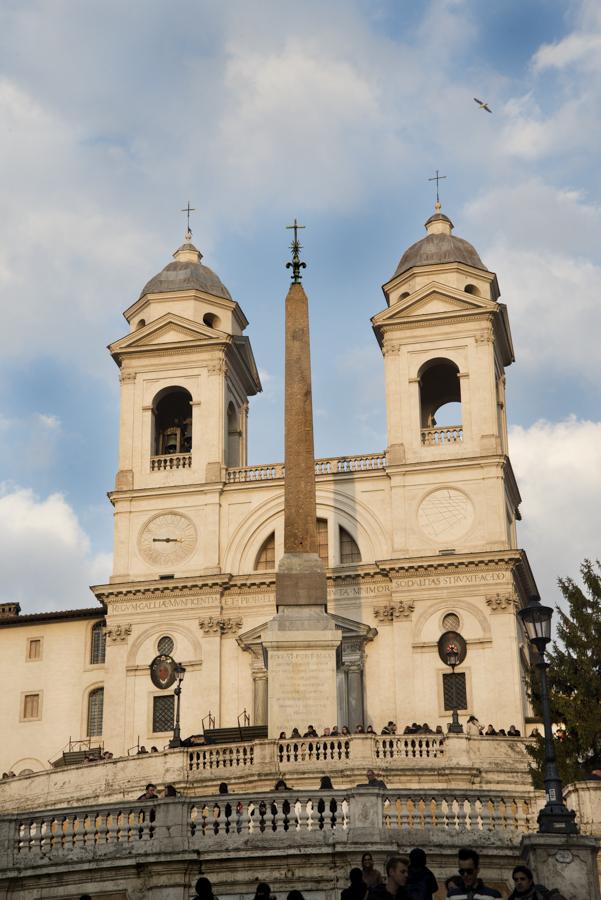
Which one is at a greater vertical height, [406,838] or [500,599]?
[500,599]

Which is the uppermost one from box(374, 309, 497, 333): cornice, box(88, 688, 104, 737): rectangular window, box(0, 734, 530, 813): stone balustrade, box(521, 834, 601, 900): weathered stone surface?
box(374, 309, 497, 333): cornice

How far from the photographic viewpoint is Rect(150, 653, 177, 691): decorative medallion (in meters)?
58.2

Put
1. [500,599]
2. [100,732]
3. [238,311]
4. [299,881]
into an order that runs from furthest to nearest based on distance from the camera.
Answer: [238,311] → [100,732] → [500,599] → [299,881]

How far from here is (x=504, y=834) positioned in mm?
24016

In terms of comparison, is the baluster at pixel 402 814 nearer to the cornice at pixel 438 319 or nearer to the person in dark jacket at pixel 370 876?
the person in dark jacket at pixel 370 876

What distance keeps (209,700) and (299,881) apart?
1350 inches

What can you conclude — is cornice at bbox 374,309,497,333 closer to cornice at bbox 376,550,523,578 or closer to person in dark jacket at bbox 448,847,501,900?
cornice at bbox 376,550,523,578

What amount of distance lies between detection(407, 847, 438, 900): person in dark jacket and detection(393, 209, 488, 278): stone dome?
4701 centimetres

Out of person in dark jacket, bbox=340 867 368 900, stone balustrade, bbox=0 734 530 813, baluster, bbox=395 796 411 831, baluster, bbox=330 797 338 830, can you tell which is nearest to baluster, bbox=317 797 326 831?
baluster, bbox=330 797 338 830

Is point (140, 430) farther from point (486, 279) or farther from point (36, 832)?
point (36, 832)

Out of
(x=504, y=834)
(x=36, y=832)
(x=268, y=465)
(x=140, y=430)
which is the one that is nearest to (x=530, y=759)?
(x=504, y=834)

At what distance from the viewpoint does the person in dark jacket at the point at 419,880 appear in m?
17.0

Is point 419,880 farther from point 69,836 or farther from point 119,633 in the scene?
point 119,633

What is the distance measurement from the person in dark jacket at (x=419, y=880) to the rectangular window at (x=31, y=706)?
46514 mm
